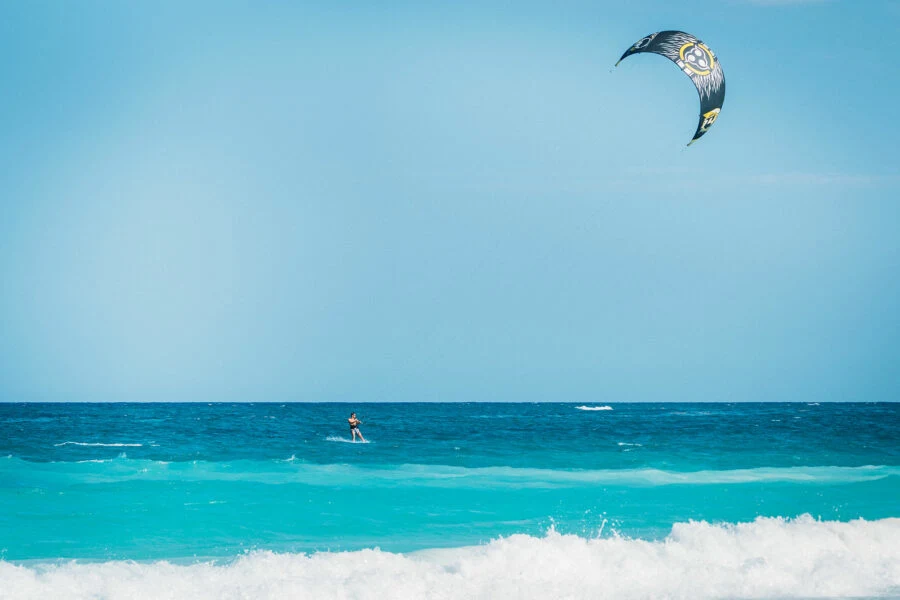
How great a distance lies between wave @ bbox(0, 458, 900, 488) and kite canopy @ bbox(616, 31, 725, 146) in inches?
332

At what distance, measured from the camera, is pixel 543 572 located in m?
11.0

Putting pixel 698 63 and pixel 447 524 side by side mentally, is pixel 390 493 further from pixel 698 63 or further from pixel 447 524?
pixel 698 63

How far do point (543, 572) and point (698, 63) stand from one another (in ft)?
24.4

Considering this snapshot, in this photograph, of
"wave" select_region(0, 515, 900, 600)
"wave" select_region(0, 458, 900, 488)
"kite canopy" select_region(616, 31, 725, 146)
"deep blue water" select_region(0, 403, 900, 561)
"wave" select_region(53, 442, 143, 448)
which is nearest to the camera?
"wave" select_region(0, 515, 900, 600)

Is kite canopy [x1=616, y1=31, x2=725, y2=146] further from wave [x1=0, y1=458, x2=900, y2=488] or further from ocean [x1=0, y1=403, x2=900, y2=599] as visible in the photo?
wave [x1=0, y1=458, x2=900, y2=488]

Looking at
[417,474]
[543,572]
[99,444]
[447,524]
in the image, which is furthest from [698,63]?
[99,444]

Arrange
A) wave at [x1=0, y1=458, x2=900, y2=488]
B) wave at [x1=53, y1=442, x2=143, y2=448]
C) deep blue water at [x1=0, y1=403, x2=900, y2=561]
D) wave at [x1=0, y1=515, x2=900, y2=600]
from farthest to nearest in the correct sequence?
wave at [x1=53, y1=442, x2=143, y2=448] < wave at [x1=0, y1=458, x2=900, y2=488] < deep blue water at [x1=0, y1=403, x2=900, y2=561] < wave at [x1=0, y1=515, x2=900, y2=600]

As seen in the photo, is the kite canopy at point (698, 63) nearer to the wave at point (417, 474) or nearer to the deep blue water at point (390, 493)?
the deep blue water at point (390, 493)

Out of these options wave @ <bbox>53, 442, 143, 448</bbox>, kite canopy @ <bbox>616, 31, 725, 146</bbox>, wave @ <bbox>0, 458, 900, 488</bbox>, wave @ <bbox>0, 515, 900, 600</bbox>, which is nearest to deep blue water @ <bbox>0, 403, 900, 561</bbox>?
wave @ <bbox>0, 458, 900, 488</bbox>

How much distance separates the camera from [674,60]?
42.7ft

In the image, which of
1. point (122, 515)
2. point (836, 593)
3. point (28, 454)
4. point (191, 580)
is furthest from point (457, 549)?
point (28, 454)

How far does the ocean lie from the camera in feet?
34.3

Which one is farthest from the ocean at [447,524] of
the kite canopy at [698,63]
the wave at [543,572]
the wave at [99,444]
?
the kite canopy at [698,63]

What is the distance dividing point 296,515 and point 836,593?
27.2 feet
